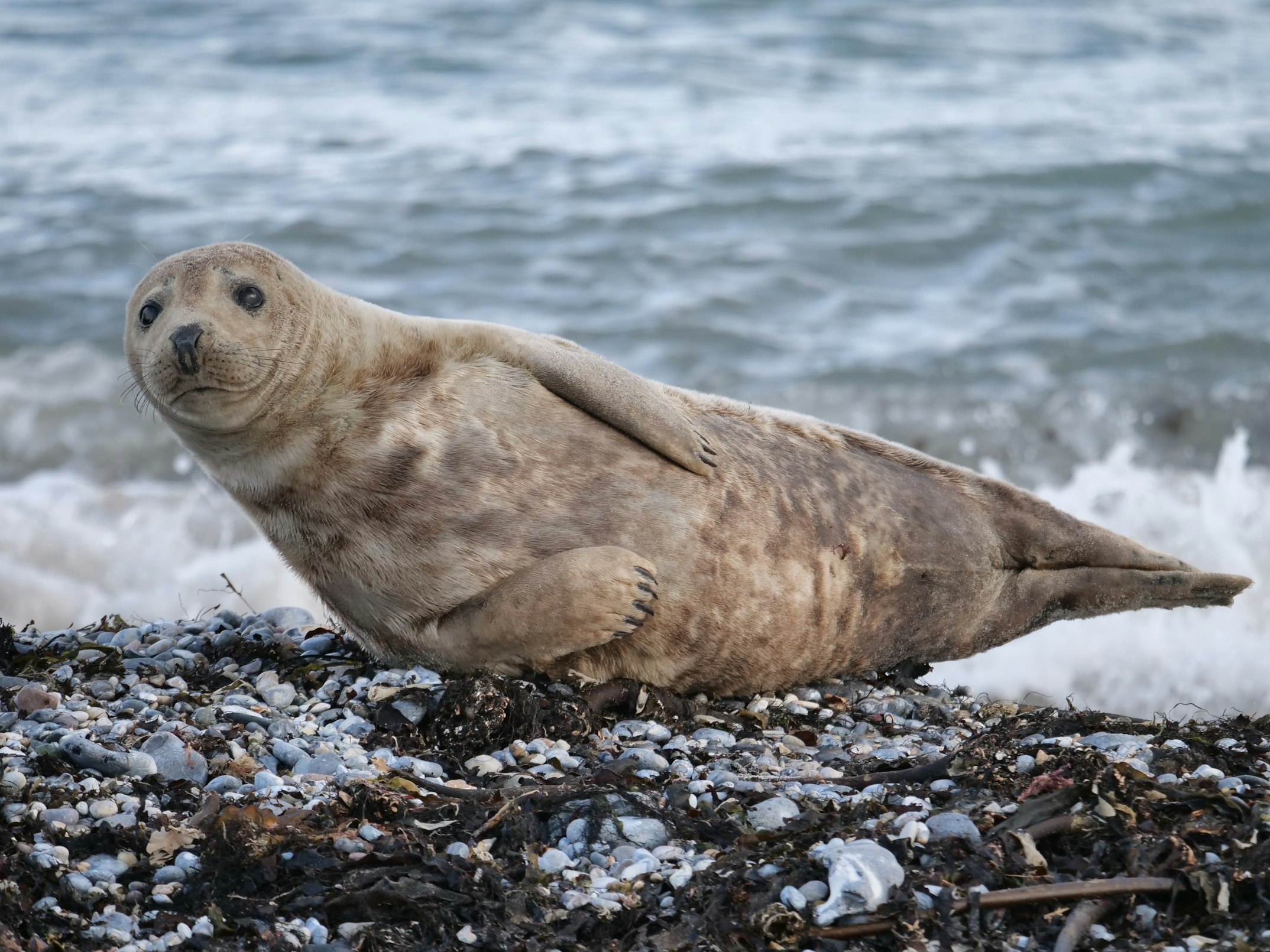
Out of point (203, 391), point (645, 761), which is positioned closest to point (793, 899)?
point (645, 761)

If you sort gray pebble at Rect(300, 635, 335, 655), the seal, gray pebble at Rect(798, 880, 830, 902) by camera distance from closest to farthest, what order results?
1. gray pebble at Rect(798, 880, 830, 902)
2. the seal
3. gray pebble at Rect(300, 635, 335, 655)

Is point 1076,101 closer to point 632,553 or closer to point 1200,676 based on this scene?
point 1200,676

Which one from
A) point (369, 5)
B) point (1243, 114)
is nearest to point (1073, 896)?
point (1243, 114)

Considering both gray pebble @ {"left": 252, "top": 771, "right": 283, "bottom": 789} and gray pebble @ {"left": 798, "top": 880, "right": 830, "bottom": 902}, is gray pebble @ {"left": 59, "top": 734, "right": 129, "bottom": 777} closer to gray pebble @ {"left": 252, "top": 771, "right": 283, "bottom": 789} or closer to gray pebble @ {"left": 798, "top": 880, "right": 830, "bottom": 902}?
gray pebble @ {"left": 252, "top": 771, "right": 283, "bottom": 789}

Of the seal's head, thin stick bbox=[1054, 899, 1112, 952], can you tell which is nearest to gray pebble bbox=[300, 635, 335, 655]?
the seal's head

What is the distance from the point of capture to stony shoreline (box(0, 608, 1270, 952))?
3.19m

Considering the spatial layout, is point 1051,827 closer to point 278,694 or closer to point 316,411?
point 278,694

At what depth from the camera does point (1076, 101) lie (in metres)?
17.8

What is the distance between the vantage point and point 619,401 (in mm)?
4789

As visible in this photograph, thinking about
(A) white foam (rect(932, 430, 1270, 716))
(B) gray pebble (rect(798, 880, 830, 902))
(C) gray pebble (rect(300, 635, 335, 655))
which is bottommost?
(A) white foam (rect(932, 430, 1270, 716))

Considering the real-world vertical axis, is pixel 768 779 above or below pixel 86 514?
above

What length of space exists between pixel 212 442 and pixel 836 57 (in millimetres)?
16584

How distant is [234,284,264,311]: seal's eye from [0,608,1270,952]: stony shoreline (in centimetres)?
121

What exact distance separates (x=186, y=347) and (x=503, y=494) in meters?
1.06
